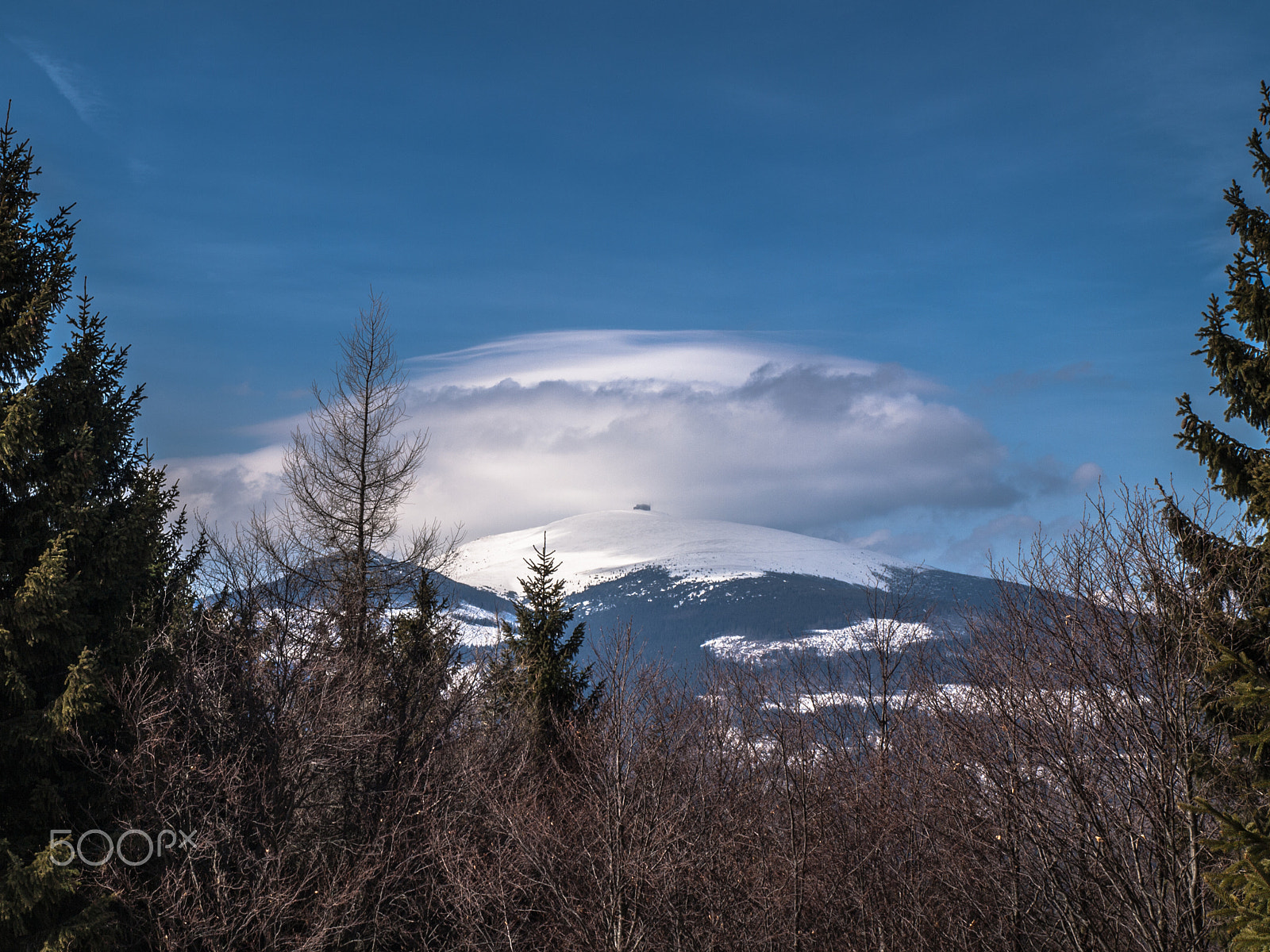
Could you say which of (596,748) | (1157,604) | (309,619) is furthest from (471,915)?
(1157,604)

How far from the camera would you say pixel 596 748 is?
21562mm

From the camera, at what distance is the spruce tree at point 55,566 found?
45.2 ft

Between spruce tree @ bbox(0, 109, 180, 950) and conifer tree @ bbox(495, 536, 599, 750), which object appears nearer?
spruce tree @ bbox(0, 109, 180, 950)

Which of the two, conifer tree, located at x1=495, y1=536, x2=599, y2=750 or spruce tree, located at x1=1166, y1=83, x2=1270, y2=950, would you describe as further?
conifer tree, located at x1=495, y1=536, x2=599, y2=750

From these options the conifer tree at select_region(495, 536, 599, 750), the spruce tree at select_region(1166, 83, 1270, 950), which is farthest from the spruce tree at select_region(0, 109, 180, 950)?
the spruce tree at select_region(1166, 83, 1270, 950)

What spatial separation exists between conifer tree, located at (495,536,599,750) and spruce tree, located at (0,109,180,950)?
11.2 metres

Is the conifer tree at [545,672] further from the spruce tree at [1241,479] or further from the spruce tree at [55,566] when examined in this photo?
the spruce tree at [1241,479]

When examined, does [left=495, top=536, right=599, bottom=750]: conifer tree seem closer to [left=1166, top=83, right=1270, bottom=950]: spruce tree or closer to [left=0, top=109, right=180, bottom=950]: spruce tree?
[left=0, top=109, right=180, bottom=950]: spruce tree

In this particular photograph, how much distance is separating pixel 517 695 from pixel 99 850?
42.9ft

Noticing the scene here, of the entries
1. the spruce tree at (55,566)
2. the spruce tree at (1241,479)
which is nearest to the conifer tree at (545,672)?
the spruce tree at (55,566)

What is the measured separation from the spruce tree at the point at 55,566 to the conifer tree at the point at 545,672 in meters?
11.2

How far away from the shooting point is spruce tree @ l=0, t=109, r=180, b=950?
1378 cm

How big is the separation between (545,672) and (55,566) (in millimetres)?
14629

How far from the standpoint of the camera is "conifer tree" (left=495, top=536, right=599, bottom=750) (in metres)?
26.4
